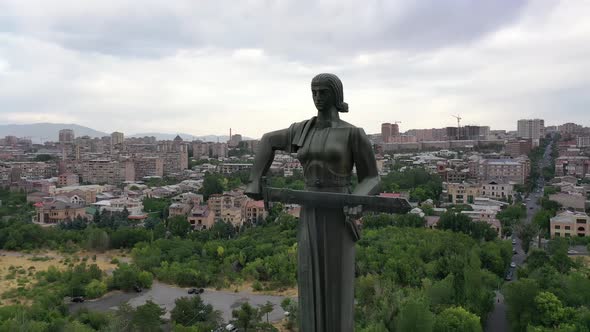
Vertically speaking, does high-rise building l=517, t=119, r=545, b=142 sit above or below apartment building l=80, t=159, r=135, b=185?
above

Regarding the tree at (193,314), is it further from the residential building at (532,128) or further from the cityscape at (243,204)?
the residential building at (532,128)

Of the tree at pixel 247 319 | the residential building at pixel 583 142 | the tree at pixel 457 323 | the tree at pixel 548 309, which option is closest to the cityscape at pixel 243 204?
the tree at pixel 247 319

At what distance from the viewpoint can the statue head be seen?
3.07 meters

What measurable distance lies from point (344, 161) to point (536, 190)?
5174 centimetres

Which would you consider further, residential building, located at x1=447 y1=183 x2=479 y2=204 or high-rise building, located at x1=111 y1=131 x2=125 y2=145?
high-rise building, located at x1=111 y1=131 x2=125 y2=145

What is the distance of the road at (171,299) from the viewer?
19438 mm

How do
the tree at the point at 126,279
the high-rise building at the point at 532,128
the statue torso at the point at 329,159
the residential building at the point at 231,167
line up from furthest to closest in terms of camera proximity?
the high-rise building at the point at 532,128 < the residential building at the point at 231,167 < the tree at the point at 126,279 < the statue torso at the point at 329,159

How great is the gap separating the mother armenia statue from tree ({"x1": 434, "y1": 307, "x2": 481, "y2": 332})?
1035 cm

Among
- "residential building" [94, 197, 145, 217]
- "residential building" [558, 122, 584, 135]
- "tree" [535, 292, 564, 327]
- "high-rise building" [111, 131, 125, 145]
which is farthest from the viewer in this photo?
"high-rise building" [111, 131, 125, 145]

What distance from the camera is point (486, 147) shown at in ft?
309

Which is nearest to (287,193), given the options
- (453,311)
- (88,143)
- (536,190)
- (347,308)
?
(347,308)

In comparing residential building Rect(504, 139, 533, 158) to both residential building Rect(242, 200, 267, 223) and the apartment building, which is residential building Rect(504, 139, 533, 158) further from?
the apartment building

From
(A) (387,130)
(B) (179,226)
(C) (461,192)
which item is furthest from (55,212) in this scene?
(A) (387,130)

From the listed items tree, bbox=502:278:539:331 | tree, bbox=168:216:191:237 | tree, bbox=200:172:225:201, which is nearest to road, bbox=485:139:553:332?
tree, bbox=502:278:539:331
